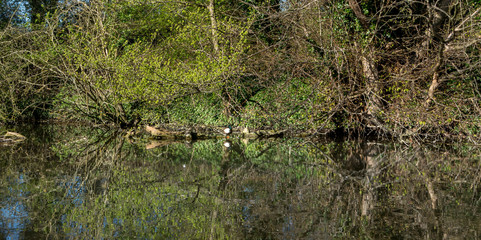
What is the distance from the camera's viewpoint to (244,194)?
5.35 meters

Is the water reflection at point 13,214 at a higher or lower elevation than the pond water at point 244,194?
higher

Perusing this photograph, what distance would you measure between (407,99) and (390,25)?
88.5 inches

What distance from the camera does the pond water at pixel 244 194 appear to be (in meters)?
3.91

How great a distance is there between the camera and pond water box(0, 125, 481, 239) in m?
3.91

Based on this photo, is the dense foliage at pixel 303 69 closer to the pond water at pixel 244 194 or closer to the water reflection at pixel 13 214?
the pond water at pixel 244 194

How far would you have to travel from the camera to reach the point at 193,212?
14.8 ft

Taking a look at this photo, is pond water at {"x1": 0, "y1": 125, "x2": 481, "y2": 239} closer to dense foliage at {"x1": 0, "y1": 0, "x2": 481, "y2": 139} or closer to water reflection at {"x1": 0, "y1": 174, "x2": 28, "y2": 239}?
water reflection at {"x1": 0, "y1": 174, "x2": 28, "y2": 239}

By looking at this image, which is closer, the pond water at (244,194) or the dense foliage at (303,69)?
the pond water at (244,194)

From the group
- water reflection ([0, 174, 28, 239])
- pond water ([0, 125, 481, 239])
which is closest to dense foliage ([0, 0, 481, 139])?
pond water ([0, 125, 481, 239])

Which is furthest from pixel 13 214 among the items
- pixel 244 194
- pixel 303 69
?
pixel 303 69

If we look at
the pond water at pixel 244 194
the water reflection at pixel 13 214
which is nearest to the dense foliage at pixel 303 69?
the pond water at pixel 244 194

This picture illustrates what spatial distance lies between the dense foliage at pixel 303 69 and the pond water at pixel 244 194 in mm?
2003

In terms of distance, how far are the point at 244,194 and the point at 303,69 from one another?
8.13 meters

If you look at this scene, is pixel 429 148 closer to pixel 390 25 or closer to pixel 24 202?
pixel 390 25
